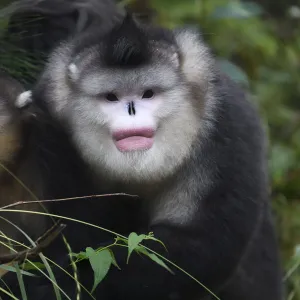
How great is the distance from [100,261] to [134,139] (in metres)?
0.66

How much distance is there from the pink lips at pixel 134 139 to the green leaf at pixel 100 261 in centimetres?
61

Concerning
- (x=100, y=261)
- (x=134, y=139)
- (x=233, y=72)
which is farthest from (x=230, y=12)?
(x=100, y=261)

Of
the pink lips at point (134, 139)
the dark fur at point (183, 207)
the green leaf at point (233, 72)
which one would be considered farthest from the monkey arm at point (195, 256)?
the green leaf at point (233, 72)

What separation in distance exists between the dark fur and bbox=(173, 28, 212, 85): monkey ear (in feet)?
0.23

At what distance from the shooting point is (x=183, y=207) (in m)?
3.46

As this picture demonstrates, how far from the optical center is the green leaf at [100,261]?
8.30 ft

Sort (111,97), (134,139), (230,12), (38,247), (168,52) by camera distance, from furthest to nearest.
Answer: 1. (230,12)
2. (168,52)
3. (111,97)
4. (134,139)
5. (38,247)

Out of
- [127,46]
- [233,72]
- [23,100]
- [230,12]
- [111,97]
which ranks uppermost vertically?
[127,46]

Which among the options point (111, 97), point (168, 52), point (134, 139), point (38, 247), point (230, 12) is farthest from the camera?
point (230, 12)

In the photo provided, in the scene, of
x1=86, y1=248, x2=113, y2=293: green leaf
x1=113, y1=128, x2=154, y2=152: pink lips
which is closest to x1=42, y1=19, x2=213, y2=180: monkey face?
x1=113, y1=128, x2=154, y2=152: pink lips

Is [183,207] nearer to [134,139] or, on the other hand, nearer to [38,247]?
[134,139]

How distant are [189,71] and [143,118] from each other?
1.24 feet

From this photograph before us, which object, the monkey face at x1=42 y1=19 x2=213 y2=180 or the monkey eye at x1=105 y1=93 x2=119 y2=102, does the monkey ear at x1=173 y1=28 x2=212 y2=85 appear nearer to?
the monkey face at x1=42 y1=19 x2=213 y2=180

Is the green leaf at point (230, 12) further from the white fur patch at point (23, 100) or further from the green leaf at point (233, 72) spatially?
the white fur patch at point (23, 100)
